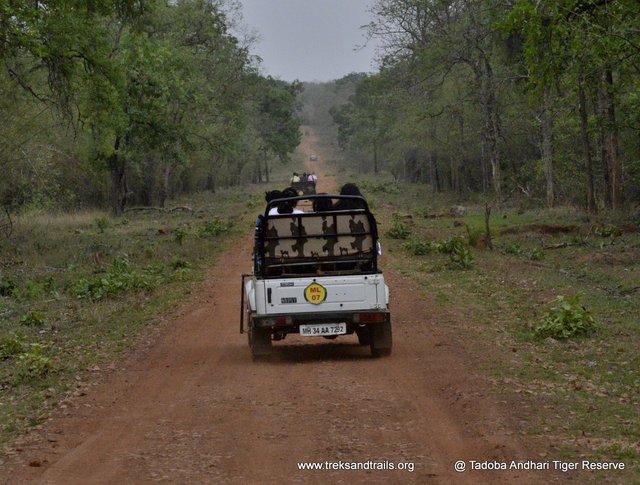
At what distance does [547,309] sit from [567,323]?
1.97 m

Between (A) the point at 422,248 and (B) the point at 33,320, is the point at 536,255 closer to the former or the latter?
(A) the point at 422,248

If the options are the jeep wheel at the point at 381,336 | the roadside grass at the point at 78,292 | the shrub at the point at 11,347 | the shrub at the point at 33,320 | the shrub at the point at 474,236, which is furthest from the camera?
the shrub at the point at 474,236

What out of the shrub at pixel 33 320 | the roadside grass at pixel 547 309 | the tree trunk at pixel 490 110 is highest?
the tree trunk at pixel 490 110

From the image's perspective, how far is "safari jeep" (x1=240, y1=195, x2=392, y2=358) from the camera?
11.4 metres

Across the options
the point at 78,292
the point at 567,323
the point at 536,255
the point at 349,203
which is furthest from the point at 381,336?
the point at 536,255

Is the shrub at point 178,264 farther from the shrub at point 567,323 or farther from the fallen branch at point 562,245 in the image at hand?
the shrub at point 567,323

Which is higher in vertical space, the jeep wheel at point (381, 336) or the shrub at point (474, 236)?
the shrub at point (474, 236)

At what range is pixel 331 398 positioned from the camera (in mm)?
9289

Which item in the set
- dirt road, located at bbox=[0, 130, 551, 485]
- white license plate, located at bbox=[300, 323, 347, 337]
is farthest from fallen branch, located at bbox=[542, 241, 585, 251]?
white license plate, located at bbox=[300, 323, 347, 337]

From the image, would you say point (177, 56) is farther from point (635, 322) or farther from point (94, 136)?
point (635, 322)

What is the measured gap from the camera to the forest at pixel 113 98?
68.0 ft

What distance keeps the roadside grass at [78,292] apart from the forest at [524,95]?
8901 mm

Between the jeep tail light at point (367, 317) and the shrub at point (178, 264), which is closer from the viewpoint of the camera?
the jeep tail light at point (367, 317)

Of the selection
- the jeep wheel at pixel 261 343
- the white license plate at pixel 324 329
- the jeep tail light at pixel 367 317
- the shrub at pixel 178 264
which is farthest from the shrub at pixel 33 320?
the shrub at pixel 178 264
